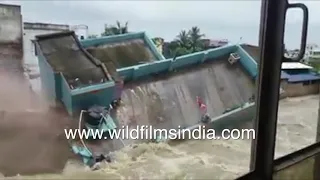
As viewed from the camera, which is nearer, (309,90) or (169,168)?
(169,168)

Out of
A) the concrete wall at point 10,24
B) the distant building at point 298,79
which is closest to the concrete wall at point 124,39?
the concrete wall at point 10,24

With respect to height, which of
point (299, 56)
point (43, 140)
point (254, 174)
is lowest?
point (254, 174)

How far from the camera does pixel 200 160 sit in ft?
5.49

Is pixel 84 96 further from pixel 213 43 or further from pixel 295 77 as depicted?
pixel 295 77

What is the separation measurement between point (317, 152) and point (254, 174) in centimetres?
44

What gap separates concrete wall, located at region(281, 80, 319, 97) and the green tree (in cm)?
73

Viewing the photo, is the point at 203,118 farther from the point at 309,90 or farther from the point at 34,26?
the point at 34,26

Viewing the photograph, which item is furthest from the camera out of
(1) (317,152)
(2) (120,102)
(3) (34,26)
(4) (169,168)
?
(1) (317,152)

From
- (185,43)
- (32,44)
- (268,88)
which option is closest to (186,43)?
(185,43)

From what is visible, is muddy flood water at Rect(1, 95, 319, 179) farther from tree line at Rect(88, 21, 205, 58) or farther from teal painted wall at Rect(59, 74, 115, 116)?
tree line at Rect(88, 21, 205, 58)

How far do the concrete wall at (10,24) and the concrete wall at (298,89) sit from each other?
1085 millimetres

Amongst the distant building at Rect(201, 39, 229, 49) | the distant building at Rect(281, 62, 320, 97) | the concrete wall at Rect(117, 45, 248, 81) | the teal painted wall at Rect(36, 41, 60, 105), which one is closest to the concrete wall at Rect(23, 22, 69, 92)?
the teal painted wall at Rect(36, 41, 60, 105)

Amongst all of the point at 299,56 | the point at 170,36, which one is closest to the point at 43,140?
the point at 170,36

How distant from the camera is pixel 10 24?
1.22 meters
